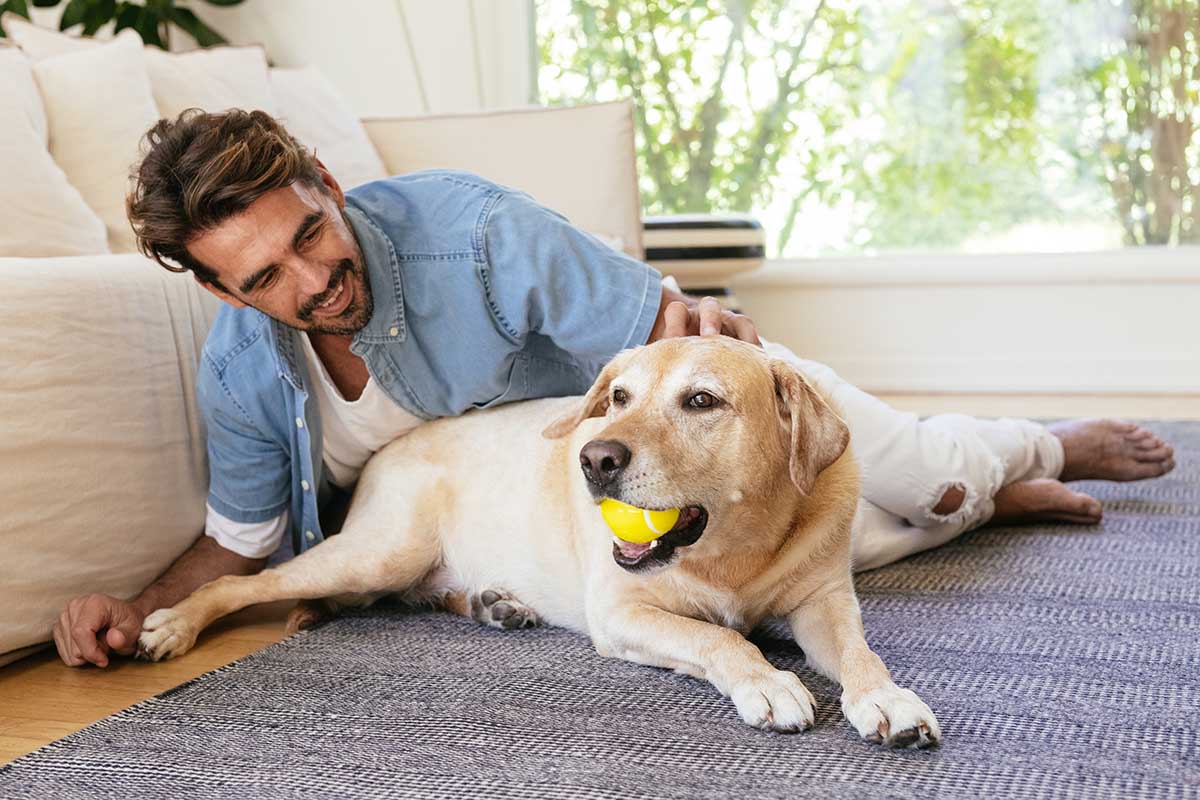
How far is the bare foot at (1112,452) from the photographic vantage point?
2.90 metres

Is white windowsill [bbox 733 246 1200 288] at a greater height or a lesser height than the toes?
lesser

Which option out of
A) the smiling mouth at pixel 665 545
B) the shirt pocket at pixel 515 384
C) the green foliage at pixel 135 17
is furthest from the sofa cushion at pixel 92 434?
the green foliage at pixel 135 17

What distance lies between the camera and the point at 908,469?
97.0 inches

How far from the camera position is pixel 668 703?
5.82 feet

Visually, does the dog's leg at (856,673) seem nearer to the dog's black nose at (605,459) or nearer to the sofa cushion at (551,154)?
the dog's black nose at (605,459)

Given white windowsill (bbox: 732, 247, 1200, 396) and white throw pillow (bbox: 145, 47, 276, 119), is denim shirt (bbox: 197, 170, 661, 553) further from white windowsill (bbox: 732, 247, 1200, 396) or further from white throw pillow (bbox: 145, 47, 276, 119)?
white windowsill (bbox: 732, 247, 1200, 396)

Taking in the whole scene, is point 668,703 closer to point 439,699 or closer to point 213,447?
point 439,699

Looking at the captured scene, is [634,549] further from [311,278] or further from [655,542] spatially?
[311,278]

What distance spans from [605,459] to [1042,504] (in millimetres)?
1515

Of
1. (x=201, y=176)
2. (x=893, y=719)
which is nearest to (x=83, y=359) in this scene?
(x=201, y=176)

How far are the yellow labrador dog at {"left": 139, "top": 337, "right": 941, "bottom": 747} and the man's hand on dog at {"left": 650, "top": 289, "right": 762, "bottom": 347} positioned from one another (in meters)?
0.17

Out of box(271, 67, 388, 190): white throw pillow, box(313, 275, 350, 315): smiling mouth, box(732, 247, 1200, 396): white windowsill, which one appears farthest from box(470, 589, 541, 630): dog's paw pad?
box(732, 247, 1200, 396): white windowsill

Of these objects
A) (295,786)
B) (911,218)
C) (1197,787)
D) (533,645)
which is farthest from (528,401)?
(911,218)

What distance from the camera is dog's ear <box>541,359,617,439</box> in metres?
1.99
